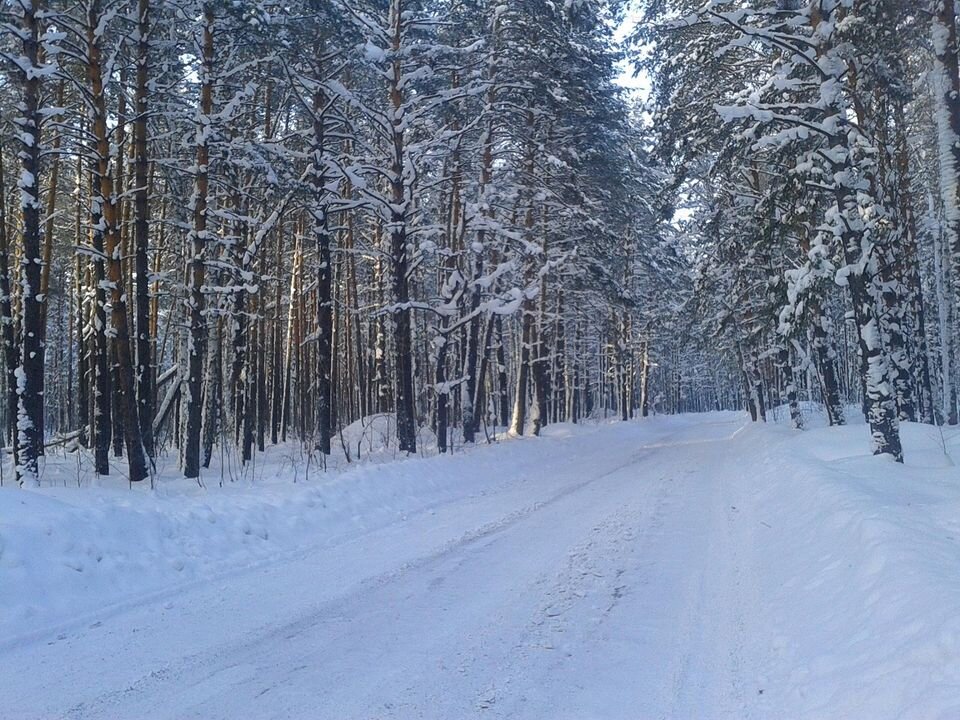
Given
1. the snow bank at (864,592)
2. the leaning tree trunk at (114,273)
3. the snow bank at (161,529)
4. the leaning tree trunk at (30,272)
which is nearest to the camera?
the snow bank at (864,592)

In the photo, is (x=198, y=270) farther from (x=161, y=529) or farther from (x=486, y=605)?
(x=486, y=605)

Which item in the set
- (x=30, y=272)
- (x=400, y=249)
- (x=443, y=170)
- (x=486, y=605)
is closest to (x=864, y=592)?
(x=486, y=605)

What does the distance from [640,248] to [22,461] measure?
87.8 feet

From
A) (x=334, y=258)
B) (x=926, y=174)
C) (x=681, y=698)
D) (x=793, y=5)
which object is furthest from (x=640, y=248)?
(x=681, y=698)

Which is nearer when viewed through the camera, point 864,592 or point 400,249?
point 864,592

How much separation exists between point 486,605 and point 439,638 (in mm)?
816

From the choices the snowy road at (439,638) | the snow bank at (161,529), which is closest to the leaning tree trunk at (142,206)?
the snow bank at (161,529)

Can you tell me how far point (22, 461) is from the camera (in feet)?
34.5

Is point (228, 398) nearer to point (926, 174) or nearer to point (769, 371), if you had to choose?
point (926, 174)

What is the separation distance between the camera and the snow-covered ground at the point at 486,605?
4000 mm

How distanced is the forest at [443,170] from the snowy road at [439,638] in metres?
6.20

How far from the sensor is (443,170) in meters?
22.6

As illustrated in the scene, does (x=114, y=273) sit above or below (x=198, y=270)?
below

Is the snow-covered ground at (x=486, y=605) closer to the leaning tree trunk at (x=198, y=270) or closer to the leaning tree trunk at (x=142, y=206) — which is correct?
the leaning tree trunk at (x=198, y=270)
